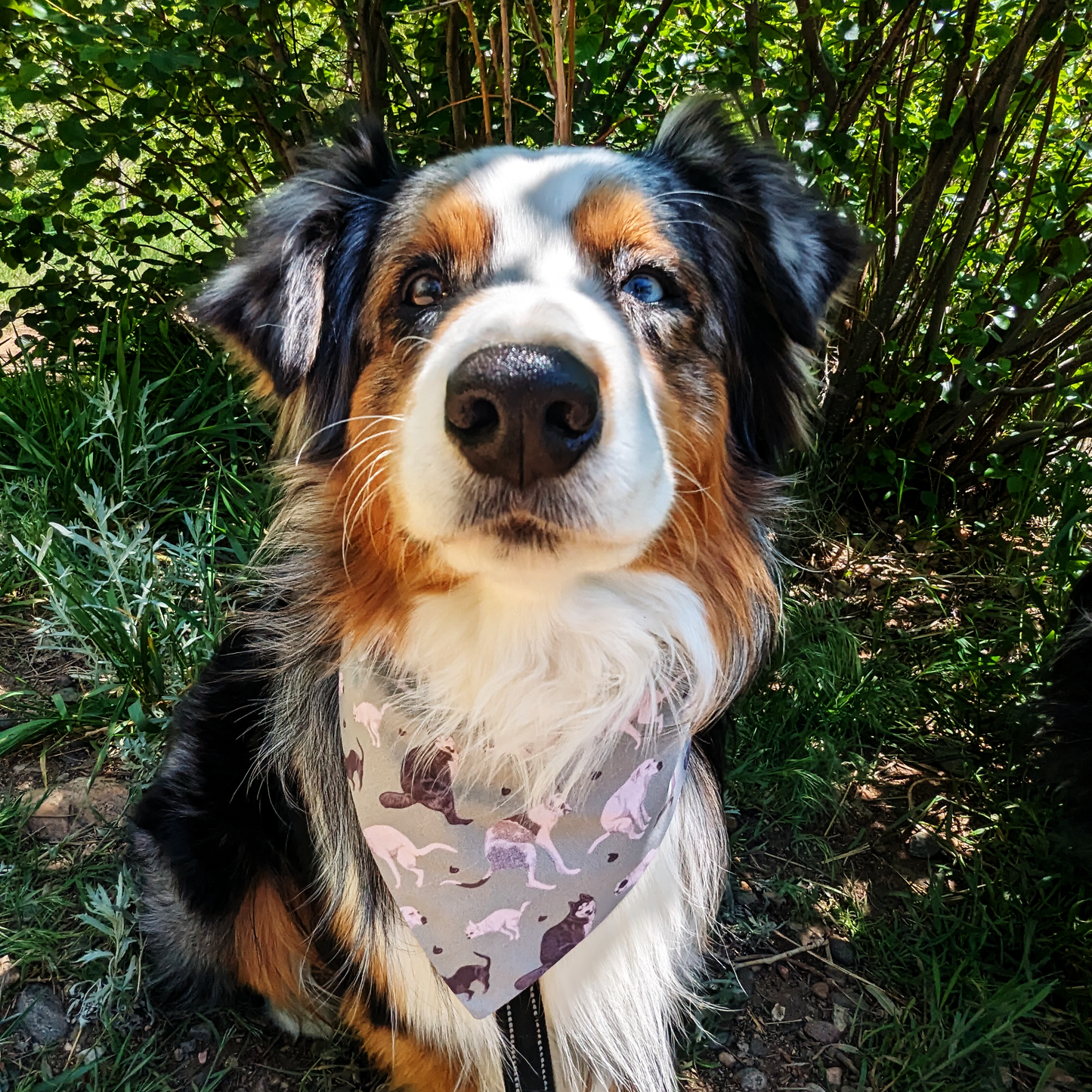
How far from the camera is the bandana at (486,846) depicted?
5.72 feet

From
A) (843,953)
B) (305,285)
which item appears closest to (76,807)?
(305,285)

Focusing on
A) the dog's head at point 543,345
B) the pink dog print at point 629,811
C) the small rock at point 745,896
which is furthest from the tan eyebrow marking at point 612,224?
the small rock at point 745,896

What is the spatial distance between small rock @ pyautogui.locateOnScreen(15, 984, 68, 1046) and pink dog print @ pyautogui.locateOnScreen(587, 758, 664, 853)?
1.40 m

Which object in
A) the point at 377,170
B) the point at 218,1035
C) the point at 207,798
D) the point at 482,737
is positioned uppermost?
the point at 377,170

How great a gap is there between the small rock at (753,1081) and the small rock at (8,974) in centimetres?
180

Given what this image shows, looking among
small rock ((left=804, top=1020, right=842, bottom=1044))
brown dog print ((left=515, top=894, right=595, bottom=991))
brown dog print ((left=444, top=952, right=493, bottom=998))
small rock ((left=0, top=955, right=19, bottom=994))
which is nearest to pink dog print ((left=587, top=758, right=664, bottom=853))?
brown dog print ((left=515, top=894, right=595, bottom=991))

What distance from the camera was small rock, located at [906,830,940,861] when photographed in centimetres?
262

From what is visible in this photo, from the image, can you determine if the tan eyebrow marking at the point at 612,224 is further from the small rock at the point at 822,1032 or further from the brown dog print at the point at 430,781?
the small rock at the point at 822,1032

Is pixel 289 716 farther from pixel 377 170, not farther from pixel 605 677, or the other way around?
pixel 377 170

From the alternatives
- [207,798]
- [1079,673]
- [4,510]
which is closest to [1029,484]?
[1079,673]

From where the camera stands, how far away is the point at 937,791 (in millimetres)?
2773

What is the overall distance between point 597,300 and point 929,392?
2375 millimetres

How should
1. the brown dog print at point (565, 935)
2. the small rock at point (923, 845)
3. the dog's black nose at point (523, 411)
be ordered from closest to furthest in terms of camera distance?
1. the dog's black nose at point (523, 411)
2. the brown dog print at point (565, 935)
3. the small rock at point (923, 845)

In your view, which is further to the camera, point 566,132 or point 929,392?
point 929,392
